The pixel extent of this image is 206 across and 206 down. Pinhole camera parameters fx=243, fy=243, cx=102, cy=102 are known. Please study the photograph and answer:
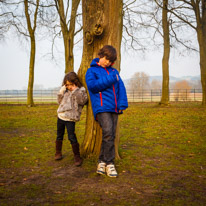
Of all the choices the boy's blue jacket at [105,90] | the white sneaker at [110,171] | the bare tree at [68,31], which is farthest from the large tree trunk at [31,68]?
the white sneaker at [110,171]

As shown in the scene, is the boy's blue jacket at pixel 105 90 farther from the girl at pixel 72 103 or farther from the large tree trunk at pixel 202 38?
the large tree trunk at pixel 202 38

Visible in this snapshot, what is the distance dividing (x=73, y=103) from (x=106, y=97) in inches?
33.5

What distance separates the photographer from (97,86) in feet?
11.9

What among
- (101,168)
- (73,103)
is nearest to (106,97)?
(73,103)

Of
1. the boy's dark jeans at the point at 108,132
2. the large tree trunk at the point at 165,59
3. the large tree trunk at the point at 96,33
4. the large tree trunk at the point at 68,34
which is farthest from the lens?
the large tree trunk at the point at 165,59

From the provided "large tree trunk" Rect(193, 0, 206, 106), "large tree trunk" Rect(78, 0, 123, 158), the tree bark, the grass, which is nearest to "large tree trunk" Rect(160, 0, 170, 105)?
"large tree trunk" Rect(193, 0, 206, 106)

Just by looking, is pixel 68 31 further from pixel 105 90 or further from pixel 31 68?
pixel 105 90

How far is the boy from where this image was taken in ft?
12.0

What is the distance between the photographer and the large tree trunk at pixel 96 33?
4.14 meters

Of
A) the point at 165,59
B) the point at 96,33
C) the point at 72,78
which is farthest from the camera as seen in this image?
the point at 165,59

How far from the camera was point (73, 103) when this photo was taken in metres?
4.32

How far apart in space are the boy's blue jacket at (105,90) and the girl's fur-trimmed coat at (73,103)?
0.48 metres

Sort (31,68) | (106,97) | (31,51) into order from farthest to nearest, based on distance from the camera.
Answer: (31,68), (31,51), (106,97)

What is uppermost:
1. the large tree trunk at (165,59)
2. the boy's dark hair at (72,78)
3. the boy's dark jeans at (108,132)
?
the large tree trunk at (165,59)
